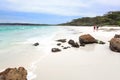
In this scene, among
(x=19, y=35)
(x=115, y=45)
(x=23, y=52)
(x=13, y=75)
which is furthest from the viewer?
(x=19, y=35)

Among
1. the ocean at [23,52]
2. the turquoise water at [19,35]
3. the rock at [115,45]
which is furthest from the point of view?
the turquoise water at [19,35]

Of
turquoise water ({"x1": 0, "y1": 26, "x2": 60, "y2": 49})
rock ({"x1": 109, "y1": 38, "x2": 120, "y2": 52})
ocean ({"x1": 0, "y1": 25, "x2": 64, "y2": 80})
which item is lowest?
turquoise water ({"x1": 0, "y1": 26, "x2": 60, "y2": 49})

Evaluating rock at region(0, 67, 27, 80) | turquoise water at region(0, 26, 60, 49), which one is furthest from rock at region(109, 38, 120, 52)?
turquoise water at region(0, 26, 60, 49)

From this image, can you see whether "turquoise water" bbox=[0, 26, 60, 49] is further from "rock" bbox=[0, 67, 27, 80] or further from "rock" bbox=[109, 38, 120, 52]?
"rock" bbox=[0, 67, 27, 80]

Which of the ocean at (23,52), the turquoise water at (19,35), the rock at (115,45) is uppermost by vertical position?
the rock at (115,45)

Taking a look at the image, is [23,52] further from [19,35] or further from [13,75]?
[19,35]

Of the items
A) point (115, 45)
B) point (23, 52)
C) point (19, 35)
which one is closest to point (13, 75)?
point (23, 52)

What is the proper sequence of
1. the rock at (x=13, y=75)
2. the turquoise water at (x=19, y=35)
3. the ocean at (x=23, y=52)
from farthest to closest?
1. the turquoise water at (x=19, y=35)
2. the ocean at (x=23, y=52)
3. the rock at (x=13, y=75)

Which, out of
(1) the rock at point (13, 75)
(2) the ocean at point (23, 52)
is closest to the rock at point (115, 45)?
(2) the ocean at point (23, 52)

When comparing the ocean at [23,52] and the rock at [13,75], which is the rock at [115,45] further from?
the rock at [13,75]

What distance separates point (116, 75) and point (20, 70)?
3.53 m

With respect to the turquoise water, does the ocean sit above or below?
above

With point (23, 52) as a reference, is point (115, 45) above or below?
above

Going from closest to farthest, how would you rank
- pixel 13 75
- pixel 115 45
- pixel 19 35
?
1. pixel 13 75
2. pixel 115 45
3. pixel 19 35
